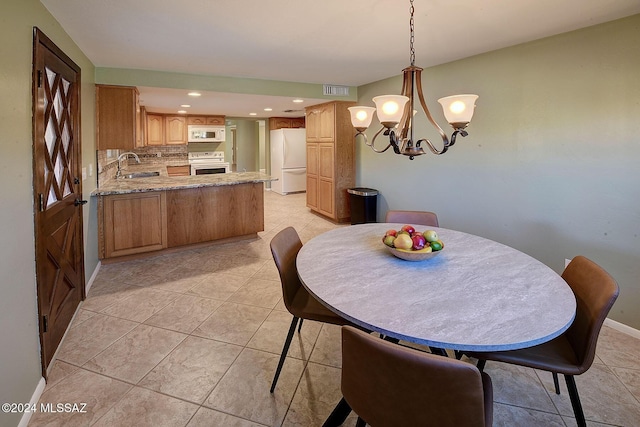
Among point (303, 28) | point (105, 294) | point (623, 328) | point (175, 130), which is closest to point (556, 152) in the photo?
point (623, 328)

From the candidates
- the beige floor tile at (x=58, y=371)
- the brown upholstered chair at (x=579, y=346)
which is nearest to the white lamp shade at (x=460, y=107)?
the brown upholstered chair at (x=579, y=346)

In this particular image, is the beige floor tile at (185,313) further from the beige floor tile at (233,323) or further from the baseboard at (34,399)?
the baseboard at (34,399)

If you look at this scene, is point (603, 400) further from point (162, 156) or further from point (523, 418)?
point (162, 156)

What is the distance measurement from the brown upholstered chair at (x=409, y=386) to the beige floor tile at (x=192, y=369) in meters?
1.16

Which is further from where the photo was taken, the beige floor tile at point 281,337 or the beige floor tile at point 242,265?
the beige floor tile at point 242,265

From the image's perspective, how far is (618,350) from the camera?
2.28 metres

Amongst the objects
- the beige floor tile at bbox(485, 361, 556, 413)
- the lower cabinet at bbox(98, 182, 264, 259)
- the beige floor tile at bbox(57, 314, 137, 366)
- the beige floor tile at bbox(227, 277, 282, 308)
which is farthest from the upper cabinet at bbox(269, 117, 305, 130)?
the beige floor tile at bbox(485, 361, 556, 413)

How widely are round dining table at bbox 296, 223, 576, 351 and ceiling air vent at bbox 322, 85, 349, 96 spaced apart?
3.57 m

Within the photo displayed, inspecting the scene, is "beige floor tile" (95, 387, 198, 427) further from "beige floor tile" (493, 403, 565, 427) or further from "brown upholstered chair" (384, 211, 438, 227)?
"brown upholstered chair" (384, 211, 438, 227)

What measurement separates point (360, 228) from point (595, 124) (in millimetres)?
1960

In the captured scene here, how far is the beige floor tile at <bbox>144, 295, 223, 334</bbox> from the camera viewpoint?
256 cm

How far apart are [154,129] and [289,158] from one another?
122 inches

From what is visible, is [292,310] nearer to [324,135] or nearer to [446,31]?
[446,31]

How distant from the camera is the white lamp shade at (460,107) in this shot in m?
1.81
